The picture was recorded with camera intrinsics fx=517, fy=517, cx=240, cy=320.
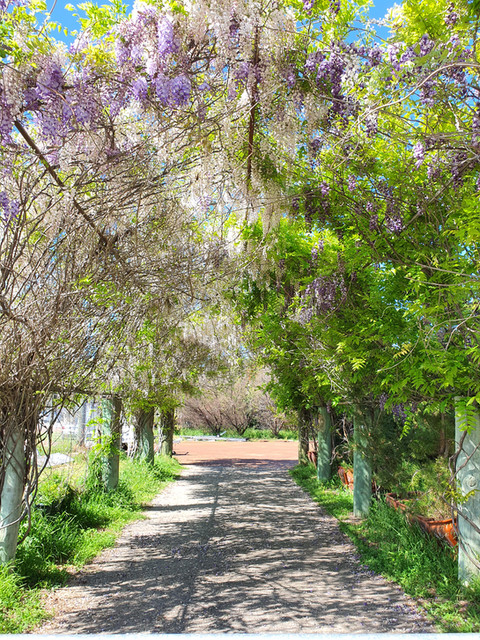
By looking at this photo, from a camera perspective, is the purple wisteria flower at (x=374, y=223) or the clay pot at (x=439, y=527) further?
the clay pot at (x=439, y=527)

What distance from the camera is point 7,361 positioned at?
12.3ft

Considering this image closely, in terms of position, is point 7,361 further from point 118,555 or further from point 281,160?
point 118,555

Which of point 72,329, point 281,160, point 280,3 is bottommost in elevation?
point 72,329

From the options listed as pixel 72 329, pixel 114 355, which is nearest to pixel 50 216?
pixel 72 329

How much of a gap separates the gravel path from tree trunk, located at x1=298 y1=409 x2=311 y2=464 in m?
5.95

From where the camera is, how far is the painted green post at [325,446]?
11453 millimetres

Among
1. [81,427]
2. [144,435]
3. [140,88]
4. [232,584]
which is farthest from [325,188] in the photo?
[144,435]

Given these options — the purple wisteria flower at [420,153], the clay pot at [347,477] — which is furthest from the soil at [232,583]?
the purple wisteria flower at [420,153]

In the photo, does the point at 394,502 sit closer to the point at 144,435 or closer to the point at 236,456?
the point at 144,435

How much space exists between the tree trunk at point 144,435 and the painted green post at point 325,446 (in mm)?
4333

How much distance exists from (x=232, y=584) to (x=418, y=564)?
1786 millimetres

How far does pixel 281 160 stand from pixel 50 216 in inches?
80.9

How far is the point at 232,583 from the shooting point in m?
5.02

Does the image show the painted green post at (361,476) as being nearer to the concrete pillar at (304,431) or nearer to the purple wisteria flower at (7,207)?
the purple wisteria flower at (7,207)
